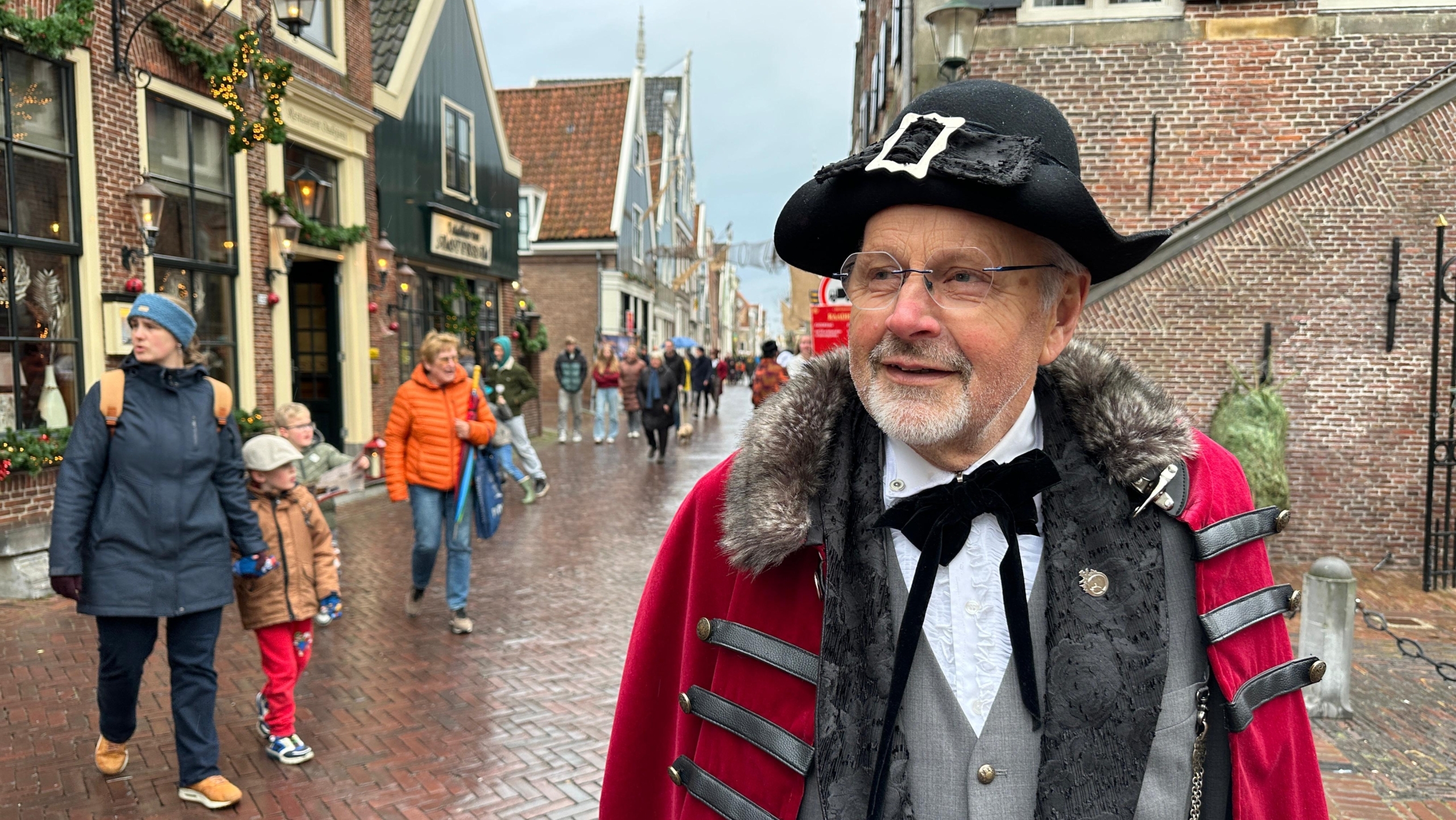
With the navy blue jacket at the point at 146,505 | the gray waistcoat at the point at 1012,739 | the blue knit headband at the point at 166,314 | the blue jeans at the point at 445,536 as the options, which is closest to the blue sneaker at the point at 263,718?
the navy blue jacket at the point at 146,505

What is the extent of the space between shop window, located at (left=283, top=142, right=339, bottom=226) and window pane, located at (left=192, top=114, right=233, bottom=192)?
101cm

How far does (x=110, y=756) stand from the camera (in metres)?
3.77

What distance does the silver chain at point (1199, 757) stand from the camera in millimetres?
1350

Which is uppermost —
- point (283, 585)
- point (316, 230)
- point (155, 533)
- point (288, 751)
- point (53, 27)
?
point (53, 27)

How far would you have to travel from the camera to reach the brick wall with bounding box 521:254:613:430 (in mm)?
26328

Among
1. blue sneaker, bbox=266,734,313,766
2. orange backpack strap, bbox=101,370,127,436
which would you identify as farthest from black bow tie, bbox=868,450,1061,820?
blue sneaker, bbox=266,734,313,766

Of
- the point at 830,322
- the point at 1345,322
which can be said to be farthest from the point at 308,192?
the point at 1345,322

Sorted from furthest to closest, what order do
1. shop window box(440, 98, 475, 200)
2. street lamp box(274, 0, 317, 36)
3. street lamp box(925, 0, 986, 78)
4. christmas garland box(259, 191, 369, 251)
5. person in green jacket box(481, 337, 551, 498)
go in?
1. shop window box(440, 98, 475, 200)
2. person in green jacket box(481, 337, 551, 498)
3. christmas garland box(259, 191, 369, 251)
4. street lamp box(274, 0, 317, 36)
5. street lamp box(925, 0, 986, 78)

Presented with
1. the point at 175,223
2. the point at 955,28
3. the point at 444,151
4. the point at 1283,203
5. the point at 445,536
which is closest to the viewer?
the point at 445,536

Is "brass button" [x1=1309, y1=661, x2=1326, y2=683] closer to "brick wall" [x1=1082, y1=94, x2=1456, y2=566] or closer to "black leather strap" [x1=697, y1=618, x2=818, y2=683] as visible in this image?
"black leather strap" [x1=697, y1=618, x2=818, y2=683]

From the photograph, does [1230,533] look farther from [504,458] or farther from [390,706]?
[504,458]

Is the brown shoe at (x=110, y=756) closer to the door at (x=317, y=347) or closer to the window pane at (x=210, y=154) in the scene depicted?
the window pane at (x=210, y=154)

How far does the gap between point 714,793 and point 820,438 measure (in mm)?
584

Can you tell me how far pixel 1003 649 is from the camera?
55.3 inches
